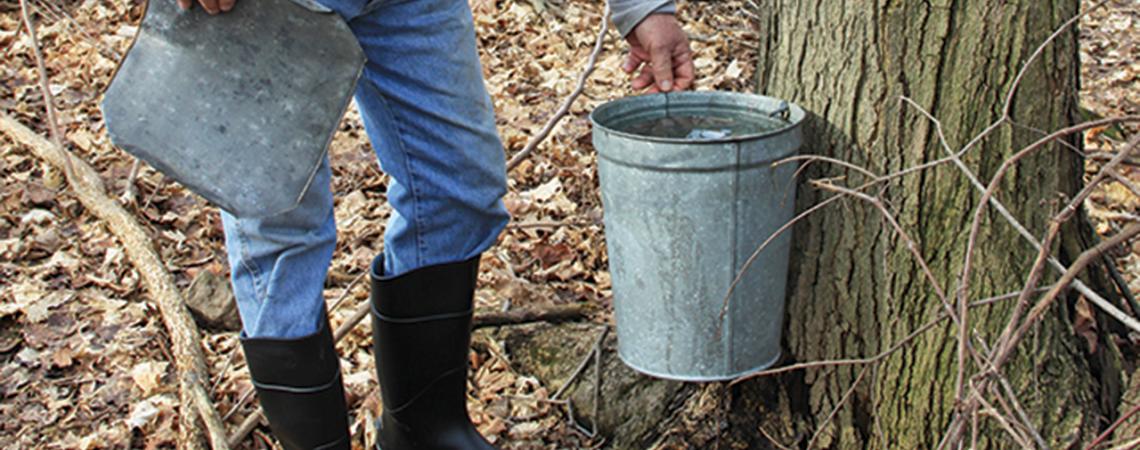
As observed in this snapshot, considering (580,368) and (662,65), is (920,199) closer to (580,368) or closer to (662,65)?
(662,65)

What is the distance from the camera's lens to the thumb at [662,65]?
102 inches

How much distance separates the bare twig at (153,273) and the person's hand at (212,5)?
1280 mm

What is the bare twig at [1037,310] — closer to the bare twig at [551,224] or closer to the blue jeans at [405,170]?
the blue jeans at [405,170]

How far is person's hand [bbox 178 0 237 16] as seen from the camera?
205cm

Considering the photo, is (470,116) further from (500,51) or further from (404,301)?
(500,51)

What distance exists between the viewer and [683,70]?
2.62 metres

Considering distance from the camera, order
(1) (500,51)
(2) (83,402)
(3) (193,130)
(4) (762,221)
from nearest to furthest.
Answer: (3) (193,130)
(4) (762,221)
(2) (83,402)
(1) (500,51)

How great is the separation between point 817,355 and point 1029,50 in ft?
2.98

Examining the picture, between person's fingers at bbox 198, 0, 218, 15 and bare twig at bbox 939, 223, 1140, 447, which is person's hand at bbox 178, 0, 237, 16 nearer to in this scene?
person's fingers at bbox 198, 0, 218, 15

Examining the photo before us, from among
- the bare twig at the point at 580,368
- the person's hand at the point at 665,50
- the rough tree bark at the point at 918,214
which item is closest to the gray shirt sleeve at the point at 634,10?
the person's hand at the point at 665,50

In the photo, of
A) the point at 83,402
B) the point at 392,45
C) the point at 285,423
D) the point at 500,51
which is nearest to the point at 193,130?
the point at 392,45

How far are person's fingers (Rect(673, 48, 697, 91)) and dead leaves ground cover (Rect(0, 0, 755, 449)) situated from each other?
1.11m

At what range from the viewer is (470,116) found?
2.49m

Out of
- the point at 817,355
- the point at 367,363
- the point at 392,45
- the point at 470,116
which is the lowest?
the point at 367,363
